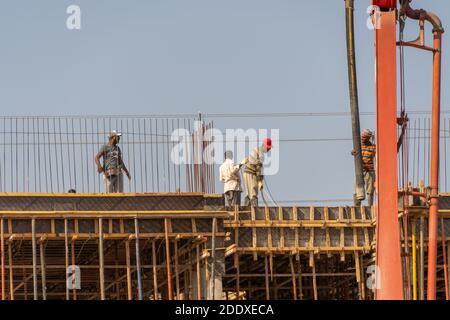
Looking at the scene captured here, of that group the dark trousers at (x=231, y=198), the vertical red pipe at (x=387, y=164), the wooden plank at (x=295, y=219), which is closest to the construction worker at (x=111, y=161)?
the dark trousers at (x=231, y=198)

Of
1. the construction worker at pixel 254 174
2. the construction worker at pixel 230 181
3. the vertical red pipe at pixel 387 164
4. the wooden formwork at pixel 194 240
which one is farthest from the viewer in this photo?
the construction worker at pixel 254 174

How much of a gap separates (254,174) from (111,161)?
4.26 m

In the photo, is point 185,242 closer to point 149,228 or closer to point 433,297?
point 149,228

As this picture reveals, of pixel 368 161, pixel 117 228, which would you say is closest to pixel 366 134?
pixel 368 161

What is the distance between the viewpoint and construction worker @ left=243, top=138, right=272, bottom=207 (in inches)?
1549

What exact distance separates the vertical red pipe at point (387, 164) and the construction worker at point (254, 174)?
5.82 meters

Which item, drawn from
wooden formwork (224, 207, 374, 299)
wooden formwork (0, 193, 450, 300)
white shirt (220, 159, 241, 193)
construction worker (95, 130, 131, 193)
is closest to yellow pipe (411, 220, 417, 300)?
wooden formwork (0, 193, 450, 300)

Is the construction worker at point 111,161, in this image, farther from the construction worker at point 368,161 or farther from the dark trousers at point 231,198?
the construction worker at point 368,161

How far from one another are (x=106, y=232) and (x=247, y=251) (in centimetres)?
381

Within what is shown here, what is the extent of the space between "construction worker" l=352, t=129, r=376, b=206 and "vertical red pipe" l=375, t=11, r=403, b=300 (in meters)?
4.87

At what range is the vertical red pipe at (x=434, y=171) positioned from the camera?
112ft

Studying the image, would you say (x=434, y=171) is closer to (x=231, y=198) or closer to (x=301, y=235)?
(x=301, y=235)

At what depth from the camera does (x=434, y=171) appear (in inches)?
1366

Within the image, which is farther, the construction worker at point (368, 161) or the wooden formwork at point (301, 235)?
the construction worker at point (368, 161)
